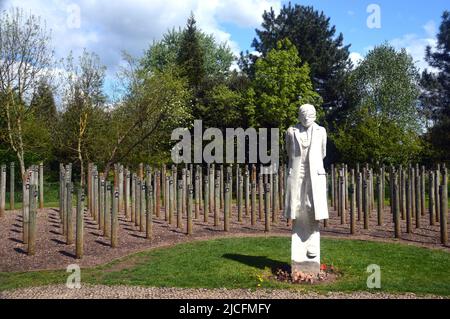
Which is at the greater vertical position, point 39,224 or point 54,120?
point 54,120

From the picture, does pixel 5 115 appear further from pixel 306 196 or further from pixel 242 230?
pixel 306 196

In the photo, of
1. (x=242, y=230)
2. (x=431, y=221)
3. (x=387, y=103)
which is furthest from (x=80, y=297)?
(x=387, y=103)

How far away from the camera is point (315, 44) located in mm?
40281

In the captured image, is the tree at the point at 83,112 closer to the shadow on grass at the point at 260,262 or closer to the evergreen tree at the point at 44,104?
the evergreen tree at the point at 44,104

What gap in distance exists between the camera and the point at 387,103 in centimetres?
4750

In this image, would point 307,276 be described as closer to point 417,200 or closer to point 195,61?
point 417,200

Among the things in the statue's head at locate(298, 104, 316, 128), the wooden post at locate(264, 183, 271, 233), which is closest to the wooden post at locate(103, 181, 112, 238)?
the wooden post at locate(264, 183, 271, 233)

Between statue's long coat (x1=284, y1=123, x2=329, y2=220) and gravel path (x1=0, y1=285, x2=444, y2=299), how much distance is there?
1.57 m

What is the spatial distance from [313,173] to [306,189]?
360 millimetres

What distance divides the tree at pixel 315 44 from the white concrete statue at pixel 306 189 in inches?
1196

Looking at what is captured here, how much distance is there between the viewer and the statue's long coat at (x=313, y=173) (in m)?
9.65

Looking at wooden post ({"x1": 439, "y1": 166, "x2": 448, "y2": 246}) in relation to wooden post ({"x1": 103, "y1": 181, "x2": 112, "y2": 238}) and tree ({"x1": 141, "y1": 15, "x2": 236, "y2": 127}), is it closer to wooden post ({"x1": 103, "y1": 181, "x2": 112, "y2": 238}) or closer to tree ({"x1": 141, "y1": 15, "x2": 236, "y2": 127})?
wooden post ({"x1": 103, "y1": 181, "x2": 112, "y2": 238})

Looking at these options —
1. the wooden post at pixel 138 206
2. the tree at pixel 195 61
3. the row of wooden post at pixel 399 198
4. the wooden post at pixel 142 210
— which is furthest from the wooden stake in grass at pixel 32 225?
the tree at pixel 195 61
